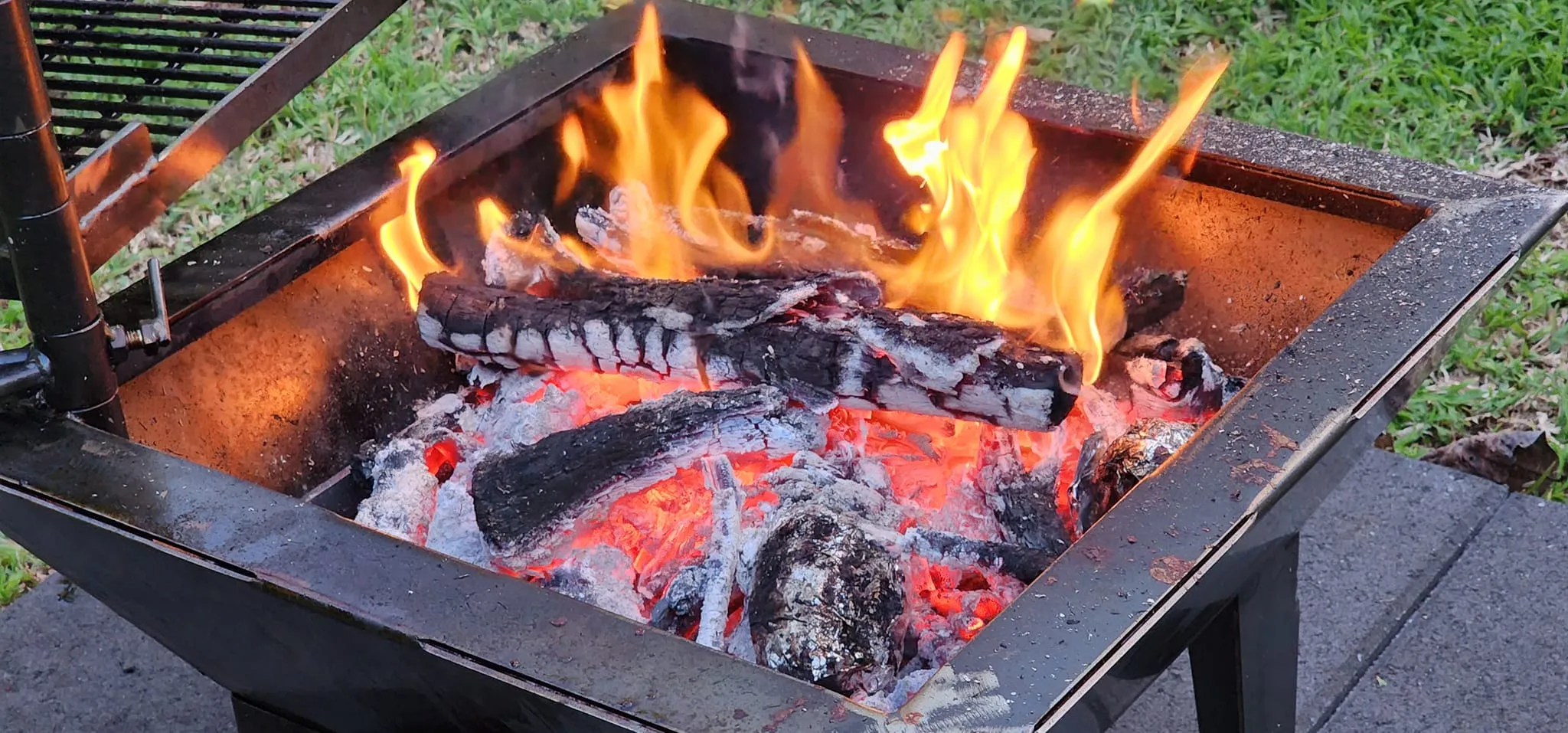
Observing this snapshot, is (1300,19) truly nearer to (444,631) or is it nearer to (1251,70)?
(1251,70)

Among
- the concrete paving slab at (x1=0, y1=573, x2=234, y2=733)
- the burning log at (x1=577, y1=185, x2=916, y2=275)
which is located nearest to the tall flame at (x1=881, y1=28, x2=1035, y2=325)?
the burning log at (x1=577, y1=185, x2=916, y2=275)

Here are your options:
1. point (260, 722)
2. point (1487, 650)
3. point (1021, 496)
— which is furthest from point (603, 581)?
point (1487, 650)

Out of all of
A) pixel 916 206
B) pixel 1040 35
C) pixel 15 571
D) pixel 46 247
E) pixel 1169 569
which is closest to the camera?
pixel 1169 569

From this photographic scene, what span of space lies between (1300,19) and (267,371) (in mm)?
3123

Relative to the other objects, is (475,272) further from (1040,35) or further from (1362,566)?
(1040,35)

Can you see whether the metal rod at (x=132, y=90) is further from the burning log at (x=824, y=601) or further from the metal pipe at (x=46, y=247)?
the burning log at (x=824, y=601)

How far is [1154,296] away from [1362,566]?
84 cm

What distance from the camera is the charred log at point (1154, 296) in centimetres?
216

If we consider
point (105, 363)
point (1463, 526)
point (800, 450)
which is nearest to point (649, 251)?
point (800, 450)

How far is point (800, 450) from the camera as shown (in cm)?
196

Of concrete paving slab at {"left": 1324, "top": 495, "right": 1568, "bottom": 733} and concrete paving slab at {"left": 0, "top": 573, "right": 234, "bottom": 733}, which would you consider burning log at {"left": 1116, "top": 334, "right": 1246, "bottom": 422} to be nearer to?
concrete paving slab at {"left": 1324, "top": 495, "right": 1568, "bottom": 733}

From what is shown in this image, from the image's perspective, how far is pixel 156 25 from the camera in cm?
191

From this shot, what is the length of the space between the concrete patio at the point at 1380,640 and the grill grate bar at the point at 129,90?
1.11m

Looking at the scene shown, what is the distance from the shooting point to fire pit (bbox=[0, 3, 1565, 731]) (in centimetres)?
141
